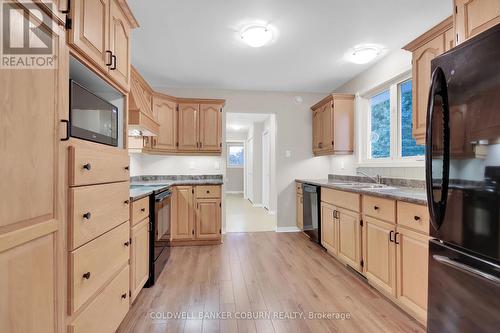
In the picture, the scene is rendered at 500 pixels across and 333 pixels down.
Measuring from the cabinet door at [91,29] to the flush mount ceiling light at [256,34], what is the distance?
133 cm

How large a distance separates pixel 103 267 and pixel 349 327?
168cm

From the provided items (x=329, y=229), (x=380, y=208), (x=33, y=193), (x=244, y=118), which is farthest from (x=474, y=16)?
(x=244, y=118)

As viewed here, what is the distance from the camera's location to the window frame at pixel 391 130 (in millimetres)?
2809

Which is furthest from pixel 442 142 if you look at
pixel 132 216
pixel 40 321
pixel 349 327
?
pixel 132 216

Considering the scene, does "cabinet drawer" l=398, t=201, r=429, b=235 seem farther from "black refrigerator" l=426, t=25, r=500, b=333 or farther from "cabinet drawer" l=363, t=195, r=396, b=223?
"black refrigerator" l=426, t=25, r=500, b=333

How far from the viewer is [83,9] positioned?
1.18m

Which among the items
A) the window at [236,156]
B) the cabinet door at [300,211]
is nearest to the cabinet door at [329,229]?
the cabinet door at [300,211]

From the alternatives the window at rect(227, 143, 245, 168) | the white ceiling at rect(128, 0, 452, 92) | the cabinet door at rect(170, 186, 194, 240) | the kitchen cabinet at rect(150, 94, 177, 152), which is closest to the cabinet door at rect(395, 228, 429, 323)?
the white ceiling at rect(128, 0, 452, 92)

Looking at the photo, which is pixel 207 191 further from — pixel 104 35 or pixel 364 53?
pixel 364 53

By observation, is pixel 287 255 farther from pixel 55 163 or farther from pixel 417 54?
pixel 55 163

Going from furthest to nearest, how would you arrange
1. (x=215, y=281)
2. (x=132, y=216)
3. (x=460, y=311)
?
(x=215, y=281), (x=132, y=216), (x=460, y=311)

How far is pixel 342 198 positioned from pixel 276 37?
192 centimetres

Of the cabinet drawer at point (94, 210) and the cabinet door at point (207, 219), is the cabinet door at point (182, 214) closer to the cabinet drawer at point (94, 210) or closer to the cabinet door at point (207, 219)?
the cabinet door at point (207, 219)

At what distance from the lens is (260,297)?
2.12m
